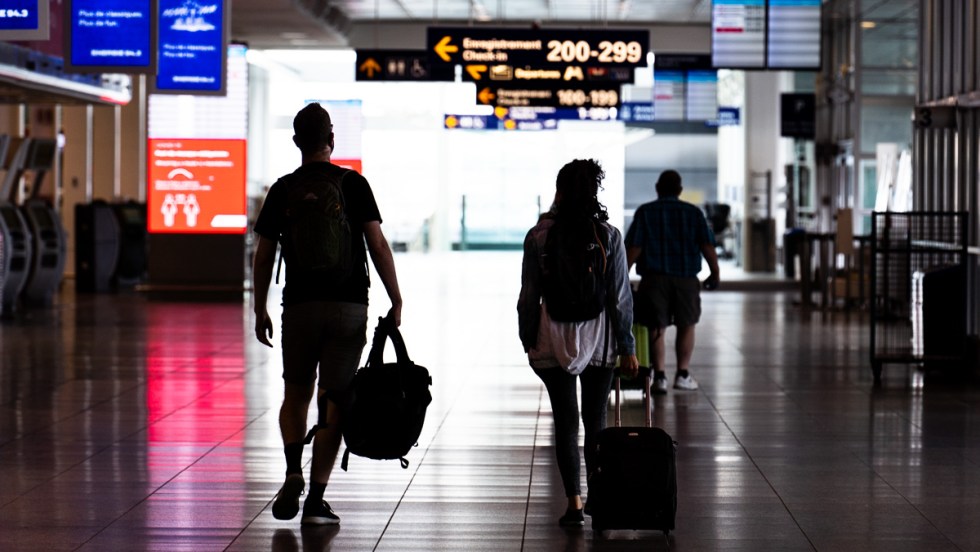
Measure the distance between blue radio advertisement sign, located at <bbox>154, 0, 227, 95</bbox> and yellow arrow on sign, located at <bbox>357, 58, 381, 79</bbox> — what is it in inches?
227

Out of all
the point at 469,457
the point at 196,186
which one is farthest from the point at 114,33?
the point at 196,186

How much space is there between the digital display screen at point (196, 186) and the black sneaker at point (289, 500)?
14319 mm

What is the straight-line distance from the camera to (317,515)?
18.6 feet

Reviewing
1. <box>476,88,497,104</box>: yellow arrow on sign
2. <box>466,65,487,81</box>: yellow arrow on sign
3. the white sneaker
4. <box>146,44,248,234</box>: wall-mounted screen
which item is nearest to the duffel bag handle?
the white sneaker

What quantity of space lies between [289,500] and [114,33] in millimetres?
7227

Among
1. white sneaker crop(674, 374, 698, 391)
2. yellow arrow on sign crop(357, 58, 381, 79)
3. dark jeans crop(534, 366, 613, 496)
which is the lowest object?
white sneaker crop(674, 374, 698, 391)

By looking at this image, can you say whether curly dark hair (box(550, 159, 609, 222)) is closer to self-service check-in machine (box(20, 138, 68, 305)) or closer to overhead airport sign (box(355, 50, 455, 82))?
self-service check-in machine (box(20, 138, 68, 305))

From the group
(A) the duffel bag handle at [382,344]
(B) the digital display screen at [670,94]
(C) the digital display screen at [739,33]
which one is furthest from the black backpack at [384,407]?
(B) the digital display screen at [670,94]

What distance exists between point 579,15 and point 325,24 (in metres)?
5.11

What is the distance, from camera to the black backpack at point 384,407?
18.0ft

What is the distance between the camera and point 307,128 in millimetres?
5605

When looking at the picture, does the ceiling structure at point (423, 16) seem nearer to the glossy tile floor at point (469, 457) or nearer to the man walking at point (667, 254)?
the glossy tile floor at point (469, 457)

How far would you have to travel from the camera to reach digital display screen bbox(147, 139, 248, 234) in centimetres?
1944

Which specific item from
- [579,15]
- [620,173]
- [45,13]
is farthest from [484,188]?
[45,13]
